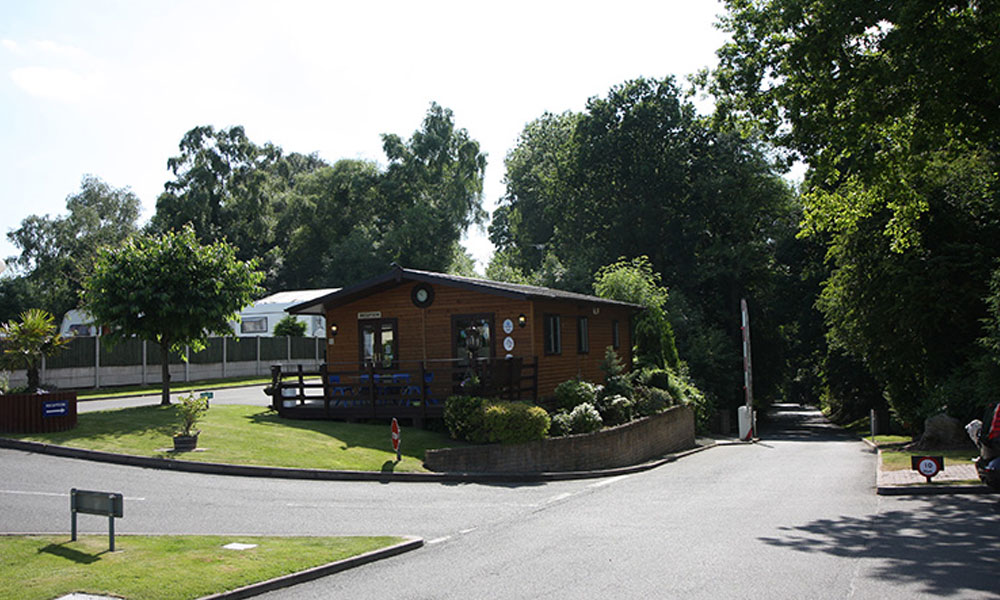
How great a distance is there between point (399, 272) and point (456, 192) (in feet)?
141

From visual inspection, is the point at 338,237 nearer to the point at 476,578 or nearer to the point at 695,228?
the point at 695,228

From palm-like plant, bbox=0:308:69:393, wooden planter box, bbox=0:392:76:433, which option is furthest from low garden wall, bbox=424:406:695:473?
palm-like plant, bbox=0:308:69:393

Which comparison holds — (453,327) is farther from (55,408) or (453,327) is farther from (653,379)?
(55,408)

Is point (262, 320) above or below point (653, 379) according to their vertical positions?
above

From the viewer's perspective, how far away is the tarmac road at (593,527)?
8039mm

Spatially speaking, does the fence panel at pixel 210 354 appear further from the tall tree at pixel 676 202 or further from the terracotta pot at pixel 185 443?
the terracotta pot at pixel 185 443

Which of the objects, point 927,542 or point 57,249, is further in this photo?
point 57,249

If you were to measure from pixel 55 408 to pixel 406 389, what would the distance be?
8.09 meters

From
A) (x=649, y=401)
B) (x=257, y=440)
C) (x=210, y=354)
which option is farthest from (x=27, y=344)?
(x=210, y=354)

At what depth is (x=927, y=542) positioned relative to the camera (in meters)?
9.79

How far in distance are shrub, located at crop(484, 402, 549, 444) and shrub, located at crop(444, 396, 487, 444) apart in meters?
0.20

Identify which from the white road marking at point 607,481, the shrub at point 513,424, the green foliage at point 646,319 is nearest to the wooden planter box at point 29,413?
the shrub at point 513,424

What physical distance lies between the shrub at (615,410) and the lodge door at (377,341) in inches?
239

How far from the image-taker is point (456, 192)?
64.9 meters
